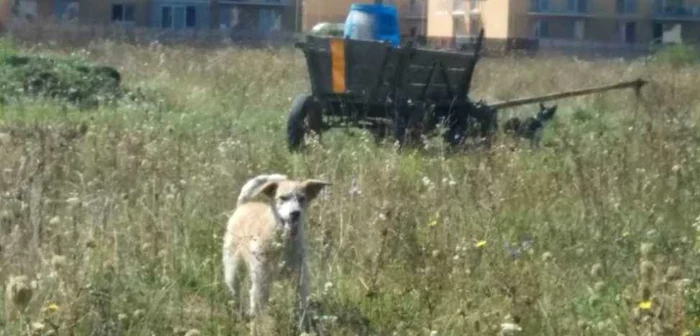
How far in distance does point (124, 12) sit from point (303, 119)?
41.3 meters

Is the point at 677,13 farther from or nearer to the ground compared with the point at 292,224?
farther from the ground

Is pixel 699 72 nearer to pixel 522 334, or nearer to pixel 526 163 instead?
pixel 526 163

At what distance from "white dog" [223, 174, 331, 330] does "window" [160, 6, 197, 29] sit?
49.5 m

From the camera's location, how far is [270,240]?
22.2 feet

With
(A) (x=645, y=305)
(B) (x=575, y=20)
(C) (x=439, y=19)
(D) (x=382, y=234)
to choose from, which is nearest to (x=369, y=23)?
(D) (x=382, y=234)

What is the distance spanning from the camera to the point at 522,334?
6.12 metres

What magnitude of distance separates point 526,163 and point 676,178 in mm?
1641

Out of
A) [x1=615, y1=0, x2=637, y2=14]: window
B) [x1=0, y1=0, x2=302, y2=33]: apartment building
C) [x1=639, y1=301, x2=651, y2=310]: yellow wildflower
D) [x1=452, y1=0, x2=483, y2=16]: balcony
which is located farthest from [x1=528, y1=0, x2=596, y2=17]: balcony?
[x1=639, y1=301, x2=651, y2=310]: yellow wildflower

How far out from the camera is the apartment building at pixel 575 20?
34.2 metres

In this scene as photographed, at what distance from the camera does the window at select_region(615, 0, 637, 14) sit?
32.5 metres

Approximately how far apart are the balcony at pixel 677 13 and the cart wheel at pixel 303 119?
23.0 meters

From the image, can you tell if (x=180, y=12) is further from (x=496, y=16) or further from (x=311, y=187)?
(x=311, y=187)

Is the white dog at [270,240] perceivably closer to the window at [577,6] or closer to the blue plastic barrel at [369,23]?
the blue plastic barrel at [369,23]

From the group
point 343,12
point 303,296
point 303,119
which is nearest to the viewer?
point 303,296
